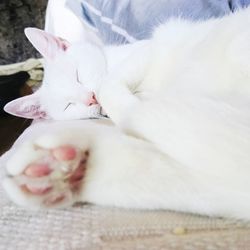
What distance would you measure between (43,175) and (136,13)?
971 millimetres

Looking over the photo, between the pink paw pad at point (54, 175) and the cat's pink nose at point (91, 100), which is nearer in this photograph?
the pink paw pad at point (54, 175)

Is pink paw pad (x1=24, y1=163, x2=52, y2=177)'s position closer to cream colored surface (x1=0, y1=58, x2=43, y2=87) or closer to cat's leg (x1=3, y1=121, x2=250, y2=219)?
cat's leg (x1=3, y1=121, x2=250, y2=219)

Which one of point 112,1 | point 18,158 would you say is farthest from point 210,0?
point 18,158

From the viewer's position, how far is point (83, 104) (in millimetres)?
1340

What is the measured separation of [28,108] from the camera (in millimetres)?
1488

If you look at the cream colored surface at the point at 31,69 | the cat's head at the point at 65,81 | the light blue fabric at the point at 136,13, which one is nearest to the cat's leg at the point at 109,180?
the cat's head at the point at 65,81

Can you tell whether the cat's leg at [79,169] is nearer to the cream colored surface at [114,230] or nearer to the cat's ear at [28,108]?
the cream colored surface at [114,230]

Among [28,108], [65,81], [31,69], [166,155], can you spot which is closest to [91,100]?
[65,81]

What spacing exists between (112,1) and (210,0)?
342mm

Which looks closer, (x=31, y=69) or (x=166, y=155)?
(x=166, y=155)

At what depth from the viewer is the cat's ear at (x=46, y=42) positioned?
4.68ft

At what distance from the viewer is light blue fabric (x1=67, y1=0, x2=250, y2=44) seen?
1349 millimetres

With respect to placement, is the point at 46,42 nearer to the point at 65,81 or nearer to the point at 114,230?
the point at 65,81

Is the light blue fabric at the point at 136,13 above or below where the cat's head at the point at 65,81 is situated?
above
